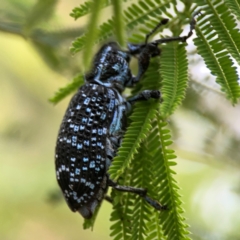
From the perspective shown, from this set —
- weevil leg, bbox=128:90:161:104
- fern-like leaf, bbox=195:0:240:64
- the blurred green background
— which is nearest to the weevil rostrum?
weevil leg, bbox=128:90:161:104

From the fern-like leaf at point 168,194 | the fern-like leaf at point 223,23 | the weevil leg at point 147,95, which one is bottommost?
the fern-like leaf at point 168,194

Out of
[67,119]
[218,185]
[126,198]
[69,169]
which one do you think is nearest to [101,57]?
[67,119]

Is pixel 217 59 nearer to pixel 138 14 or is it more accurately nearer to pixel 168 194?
pixel 138 14

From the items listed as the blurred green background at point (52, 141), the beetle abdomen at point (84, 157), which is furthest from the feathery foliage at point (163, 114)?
the blurred green background at point (52, 141)

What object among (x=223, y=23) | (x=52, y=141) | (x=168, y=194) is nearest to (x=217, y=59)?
(x=223, y=23)

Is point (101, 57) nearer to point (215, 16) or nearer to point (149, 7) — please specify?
point (149, 7)

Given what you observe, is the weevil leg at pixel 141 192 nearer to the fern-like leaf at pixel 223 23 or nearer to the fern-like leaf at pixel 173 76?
the fern-like leaf at pixel 173 76

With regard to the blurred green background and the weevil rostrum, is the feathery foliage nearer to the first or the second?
the weevil rostrum
